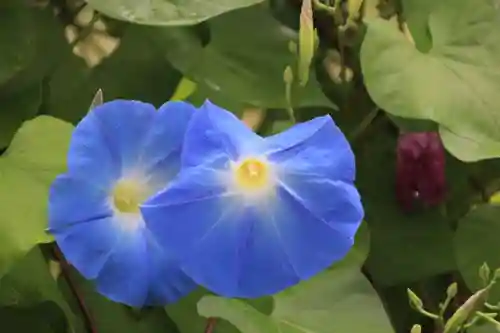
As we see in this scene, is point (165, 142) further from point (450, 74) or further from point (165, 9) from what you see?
point (450, 74)

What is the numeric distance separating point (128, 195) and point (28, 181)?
0.21 feet

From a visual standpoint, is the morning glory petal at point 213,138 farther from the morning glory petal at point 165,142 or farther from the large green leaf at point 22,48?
the large green leaf at point 22,48

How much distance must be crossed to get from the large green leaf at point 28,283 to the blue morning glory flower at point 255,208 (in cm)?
13

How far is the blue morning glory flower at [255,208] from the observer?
38 cm

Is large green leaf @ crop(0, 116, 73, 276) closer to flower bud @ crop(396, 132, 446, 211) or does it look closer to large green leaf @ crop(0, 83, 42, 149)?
large green leaf @ crop(0, 83, 42, 149)

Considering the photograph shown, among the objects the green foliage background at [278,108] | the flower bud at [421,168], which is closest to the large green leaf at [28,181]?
the green foliage background at [278,108]

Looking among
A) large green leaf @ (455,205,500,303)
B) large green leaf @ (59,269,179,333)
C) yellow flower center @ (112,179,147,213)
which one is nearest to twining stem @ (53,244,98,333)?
large green leaf @ (59,269,179,333)

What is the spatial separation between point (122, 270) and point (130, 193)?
1.5 inches

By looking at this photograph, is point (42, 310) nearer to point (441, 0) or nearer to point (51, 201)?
point (51, 201)

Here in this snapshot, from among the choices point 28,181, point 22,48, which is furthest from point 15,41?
point 28,181

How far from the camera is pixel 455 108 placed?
1.65 feet

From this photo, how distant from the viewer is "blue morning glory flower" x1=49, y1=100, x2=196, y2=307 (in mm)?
406

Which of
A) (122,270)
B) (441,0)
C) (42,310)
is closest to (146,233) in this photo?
(122,270)

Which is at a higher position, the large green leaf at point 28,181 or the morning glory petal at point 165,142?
the morning glory petal at point 165,142
